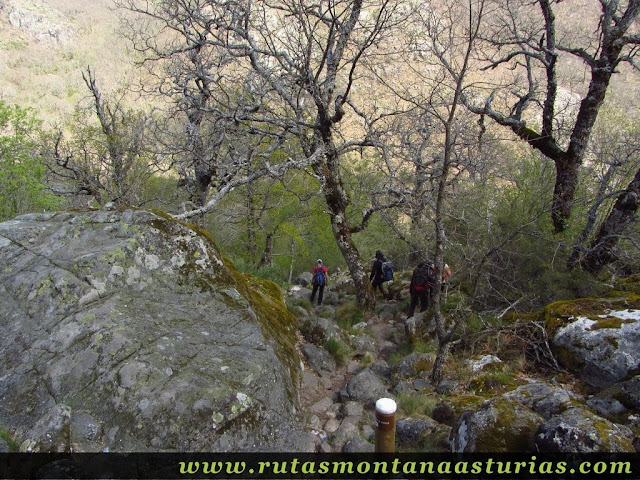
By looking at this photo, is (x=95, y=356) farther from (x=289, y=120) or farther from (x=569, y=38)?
(x=569, y=38)

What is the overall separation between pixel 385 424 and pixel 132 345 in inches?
97.8

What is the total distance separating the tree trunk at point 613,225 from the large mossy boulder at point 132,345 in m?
6.57

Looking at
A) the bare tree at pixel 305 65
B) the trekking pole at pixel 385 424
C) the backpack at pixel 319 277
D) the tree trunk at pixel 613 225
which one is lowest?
the backpack at pixel 319 277

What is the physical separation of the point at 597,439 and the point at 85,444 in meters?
3.97

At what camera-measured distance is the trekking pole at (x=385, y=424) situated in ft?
9.88

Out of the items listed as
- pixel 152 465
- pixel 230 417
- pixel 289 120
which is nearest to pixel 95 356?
pixel 152 465

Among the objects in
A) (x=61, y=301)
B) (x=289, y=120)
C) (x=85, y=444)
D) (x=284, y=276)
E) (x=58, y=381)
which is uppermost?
(x=289, y=120)

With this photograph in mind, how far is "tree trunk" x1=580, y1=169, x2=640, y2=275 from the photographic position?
7928 millimetres

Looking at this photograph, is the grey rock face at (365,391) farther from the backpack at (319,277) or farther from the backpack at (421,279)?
the backpack at (319,277)

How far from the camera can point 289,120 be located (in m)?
8.47

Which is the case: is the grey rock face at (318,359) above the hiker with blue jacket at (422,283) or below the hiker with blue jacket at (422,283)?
below

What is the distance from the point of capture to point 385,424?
10.1 feet

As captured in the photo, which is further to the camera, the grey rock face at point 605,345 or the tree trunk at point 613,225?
the tree trunk at point 613,225

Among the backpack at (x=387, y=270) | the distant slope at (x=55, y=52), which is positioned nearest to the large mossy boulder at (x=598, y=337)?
the backpack at (x=387, y=270)
